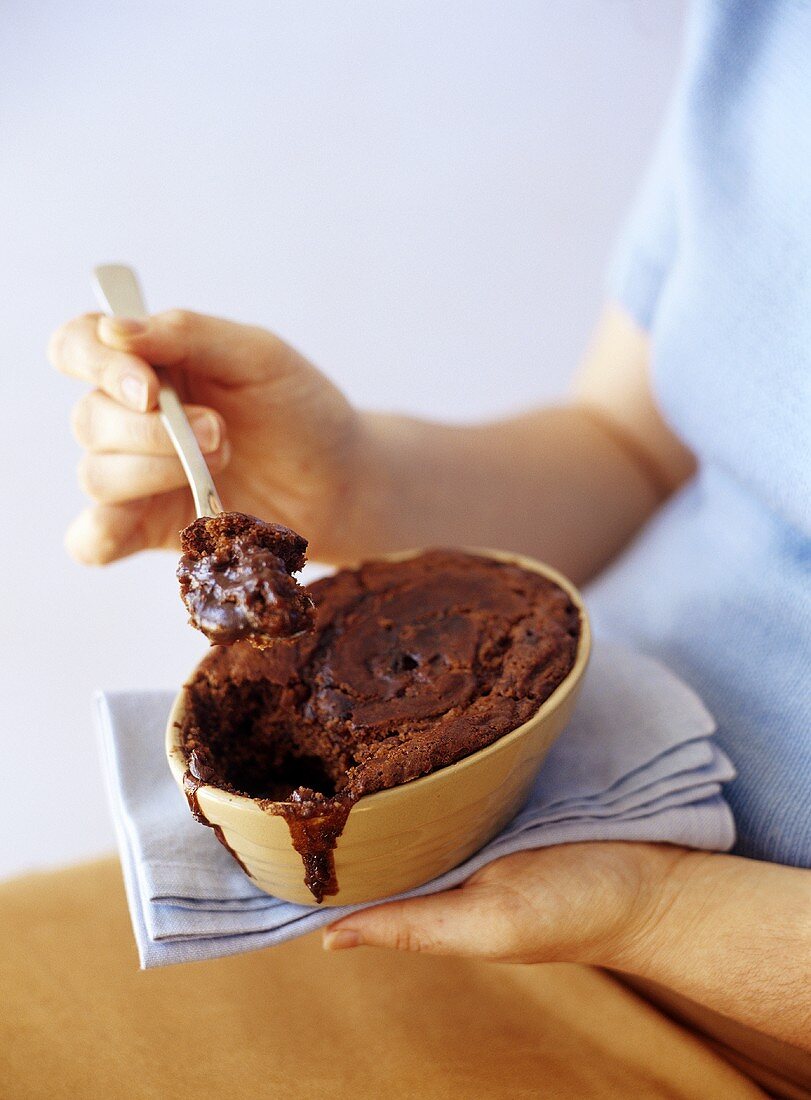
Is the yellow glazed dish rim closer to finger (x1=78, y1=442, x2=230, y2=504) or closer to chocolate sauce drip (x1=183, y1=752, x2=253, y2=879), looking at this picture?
chocolate sauce drip (x1=183, y1=752, x2=253, y2=879)

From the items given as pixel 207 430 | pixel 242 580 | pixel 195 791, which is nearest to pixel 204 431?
pixel 207 430

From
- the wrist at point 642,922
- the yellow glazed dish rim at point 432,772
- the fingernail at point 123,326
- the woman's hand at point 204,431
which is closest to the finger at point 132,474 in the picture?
the woman's hand at point 204,431

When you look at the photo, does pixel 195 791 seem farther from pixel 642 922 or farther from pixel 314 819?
pixel 642 922

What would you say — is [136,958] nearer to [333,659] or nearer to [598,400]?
[333,659]

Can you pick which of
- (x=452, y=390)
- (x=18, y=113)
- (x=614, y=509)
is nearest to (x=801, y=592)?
(x=614, y=509)

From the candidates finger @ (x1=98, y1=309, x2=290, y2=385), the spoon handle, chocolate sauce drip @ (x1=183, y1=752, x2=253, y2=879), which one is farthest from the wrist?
finger @ (x1=98, y1=309, x2=290, y2=385)

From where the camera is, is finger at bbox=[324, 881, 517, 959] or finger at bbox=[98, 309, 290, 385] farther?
finger at bbox=[98, 309, 290, 385]
